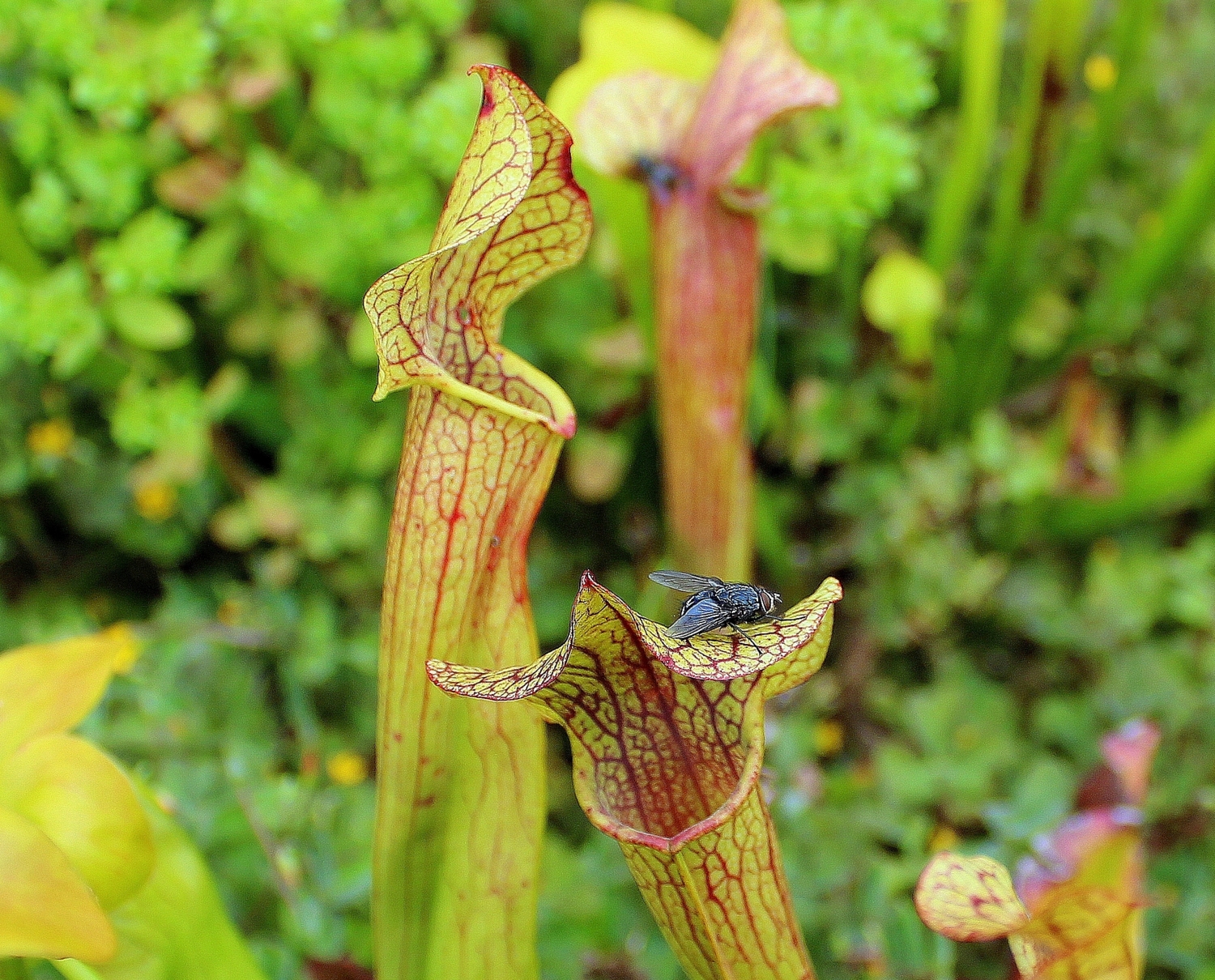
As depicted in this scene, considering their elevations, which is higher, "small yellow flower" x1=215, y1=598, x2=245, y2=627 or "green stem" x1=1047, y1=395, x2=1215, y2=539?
"green stem" x1=1047, y1=395, x2=1215, y2=539

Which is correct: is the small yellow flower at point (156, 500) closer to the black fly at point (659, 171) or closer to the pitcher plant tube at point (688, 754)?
the black fly at point (659, 171)

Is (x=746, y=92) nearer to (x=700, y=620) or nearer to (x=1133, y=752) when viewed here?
(x=700, y=620)

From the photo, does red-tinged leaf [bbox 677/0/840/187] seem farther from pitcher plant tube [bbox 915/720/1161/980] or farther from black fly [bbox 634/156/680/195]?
pitcher plant tube [bbox 915/720/1161/980]

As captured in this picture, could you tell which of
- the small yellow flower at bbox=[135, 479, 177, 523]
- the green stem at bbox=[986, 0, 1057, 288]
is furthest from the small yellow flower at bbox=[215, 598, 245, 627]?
the green stem at bbox=[986, 0, 1057, 288]

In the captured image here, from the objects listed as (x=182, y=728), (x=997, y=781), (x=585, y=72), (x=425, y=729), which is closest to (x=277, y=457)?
(x=182, y=728)

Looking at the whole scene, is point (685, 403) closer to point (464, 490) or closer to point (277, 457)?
point (464, 490)

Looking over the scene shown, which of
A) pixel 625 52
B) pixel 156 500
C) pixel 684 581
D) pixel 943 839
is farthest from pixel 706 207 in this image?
pixel 156 500

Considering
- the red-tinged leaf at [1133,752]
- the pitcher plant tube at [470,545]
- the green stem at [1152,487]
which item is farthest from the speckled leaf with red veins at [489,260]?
the green stem at [1152,487]
